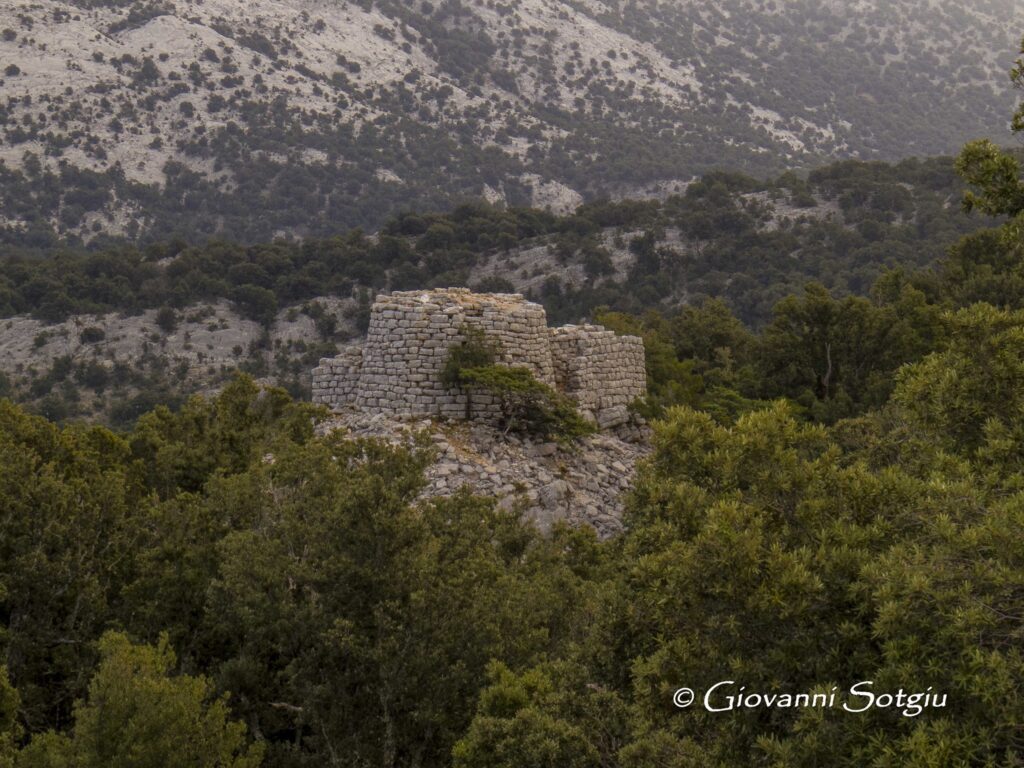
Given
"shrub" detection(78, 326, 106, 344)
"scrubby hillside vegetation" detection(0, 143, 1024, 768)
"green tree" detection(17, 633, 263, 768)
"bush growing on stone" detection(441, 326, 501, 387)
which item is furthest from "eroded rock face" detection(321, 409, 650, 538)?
"shrub" detection(78, 326, 106, 344)

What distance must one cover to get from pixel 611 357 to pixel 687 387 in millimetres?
3813

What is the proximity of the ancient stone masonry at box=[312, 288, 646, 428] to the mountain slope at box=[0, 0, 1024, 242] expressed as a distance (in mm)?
50385

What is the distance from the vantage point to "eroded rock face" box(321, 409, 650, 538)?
1986 cm

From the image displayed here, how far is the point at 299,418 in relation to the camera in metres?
20.6

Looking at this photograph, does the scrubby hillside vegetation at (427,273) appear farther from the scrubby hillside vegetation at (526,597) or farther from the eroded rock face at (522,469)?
the scrubby hillside vegetation at (526,597)

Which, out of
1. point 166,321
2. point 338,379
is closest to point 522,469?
point 338,379

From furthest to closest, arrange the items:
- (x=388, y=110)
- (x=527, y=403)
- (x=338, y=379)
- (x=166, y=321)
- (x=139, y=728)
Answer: (x=388, y=110)
(x=166, y=321)
(x=338, y=379)
(x=527, y=403)
(x=139, y=728)

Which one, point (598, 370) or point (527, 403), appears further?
point (598, 370)

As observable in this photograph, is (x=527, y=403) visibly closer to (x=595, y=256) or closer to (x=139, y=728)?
(x=139, y=728)

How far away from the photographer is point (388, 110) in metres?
87.7

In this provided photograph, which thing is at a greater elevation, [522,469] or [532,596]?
[532,596]

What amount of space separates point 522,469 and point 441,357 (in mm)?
2008

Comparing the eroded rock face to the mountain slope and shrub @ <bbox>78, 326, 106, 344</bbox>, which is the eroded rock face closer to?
shrub @ <bbox>78, 326, 106, 344</bbox>

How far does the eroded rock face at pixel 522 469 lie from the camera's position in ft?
65.2
